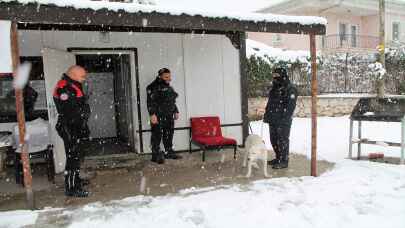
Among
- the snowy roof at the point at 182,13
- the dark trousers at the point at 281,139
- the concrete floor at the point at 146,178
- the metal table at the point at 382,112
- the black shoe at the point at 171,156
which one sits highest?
the snowy roof at the point at 182,13

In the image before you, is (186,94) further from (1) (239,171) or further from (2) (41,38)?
(2) (41,38)

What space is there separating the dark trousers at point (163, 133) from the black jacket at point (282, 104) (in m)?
1.85

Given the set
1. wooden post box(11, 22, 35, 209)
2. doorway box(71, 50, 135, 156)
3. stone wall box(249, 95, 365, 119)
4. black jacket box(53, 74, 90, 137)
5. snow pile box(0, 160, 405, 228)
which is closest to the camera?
snow pile box(0, 160, 405, 228)

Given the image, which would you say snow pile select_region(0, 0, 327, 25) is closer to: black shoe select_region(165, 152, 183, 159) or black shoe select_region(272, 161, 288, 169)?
black shoe select_region(272, 161, 288, 169)

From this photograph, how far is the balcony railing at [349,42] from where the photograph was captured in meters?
20.5

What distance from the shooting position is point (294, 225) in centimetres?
388

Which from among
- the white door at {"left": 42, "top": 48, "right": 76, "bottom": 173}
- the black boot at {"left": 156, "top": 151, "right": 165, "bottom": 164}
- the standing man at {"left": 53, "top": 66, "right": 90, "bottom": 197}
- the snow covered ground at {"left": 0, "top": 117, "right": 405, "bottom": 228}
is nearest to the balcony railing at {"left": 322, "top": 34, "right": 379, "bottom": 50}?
the black boot at {"left": 156, "top": 151, "right": 165, "bottom": 164}

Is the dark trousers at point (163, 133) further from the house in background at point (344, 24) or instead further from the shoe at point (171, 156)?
the house in background at point (344, 24)

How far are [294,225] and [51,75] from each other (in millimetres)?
4252

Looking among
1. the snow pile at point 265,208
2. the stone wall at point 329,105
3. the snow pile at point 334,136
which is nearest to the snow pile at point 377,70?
the stone wall at point 329,105

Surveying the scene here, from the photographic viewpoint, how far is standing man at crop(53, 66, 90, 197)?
475 cm

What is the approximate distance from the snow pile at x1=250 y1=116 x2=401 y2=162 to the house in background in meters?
9.09

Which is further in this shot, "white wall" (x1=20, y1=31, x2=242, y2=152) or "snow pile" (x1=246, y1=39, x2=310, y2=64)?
"snow pile" (x1=246, y1=39, x2=310, y2=64)

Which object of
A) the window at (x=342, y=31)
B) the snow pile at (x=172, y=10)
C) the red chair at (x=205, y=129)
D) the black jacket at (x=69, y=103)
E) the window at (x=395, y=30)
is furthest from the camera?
the window at (x=395, y=30)
